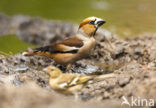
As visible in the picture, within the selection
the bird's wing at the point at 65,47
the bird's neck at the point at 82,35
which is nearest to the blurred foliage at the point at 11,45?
the bird's wing at the point at 65,47

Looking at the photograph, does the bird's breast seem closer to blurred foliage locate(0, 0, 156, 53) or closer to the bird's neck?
the bird's neck

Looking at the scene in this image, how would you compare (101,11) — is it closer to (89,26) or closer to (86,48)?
(89,26)

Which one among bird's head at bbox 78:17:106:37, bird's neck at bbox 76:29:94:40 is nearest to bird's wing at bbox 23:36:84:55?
bird's neck at bbox 76:29:94:40

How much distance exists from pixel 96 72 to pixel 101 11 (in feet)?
36.8

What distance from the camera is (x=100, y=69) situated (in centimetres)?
787

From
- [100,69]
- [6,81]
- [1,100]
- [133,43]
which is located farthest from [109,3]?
[1,100]

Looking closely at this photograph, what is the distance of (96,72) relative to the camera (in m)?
7.51

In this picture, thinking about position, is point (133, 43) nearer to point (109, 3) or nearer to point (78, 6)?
point (78, 6)

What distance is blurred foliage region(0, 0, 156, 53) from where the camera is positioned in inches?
631

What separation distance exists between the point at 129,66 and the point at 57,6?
1325cm

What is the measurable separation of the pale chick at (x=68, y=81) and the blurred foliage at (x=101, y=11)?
9.55 meters

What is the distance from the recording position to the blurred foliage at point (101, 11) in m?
16.0

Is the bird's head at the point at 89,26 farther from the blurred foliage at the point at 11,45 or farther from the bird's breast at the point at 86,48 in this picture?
the blurred foliage at the point at 11,45

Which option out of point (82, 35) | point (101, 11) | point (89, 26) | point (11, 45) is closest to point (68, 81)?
point (82, 35)
